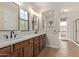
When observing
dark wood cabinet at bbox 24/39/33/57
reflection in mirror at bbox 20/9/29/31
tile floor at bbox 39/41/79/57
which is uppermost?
reflection in mirror at bbox 20/9/29/31

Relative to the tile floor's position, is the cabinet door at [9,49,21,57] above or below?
above

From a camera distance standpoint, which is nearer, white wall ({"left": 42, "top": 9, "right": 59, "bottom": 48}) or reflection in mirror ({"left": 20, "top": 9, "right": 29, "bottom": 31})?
reflection in mirror ({"left": 20, "top": 9, "right": 29, "bottom": 31})

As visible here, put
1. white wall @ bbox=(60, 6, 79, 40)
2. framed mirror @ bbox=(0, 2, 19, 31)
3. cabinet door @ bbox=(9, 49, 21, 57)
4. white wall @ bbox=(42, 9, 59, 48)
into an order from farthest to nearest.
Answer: white wall @ bbox=(60, 6, 79, 40)
white wall @ bbox=(42, 9, 59, 48)
framed mirror @ bbox=(0, 2, 19, 31)
cabinet door @ bbox=(9, 49, 21, 57)

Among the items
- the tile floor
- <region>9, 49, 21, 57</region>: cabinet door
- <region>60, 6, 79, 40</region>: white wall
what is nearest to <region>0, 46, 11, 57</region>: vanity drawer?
<region>9, 49, 21, 57</region>: cabinet door

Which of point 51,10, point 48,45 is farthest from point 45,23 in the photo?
point 48,45

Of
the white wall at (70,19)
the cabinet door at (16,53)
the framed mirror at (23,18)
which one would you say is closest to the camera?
the cabinet door at (16,53)

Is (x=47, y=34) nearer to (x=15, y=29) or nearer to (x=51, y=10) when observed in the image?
(x=51, y=10)

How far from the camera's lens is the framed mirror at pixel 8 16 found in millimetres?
2850

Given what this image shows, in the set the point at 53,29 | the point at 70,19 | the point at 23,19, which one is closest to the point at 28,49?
the point at 23,19

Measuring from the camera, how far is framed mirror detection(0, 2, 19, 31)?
2.85 metres

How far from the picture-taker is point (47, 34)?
268 inches

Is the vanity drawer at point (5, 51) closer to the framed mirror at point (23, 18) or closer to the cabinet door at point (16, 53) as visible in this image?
the cabinet door at point (16, 53)

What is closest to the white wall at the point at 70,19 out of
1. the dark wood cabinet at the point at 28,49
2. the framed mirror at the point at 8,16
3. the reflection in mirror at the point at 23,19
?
the reflection in mirror at the point at 23,19

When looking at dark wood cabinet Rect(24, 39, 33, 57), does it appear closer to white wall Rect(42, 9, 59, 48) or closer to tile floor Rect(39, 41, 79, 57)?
tile floor Rect(39, 41, 79, 57)
